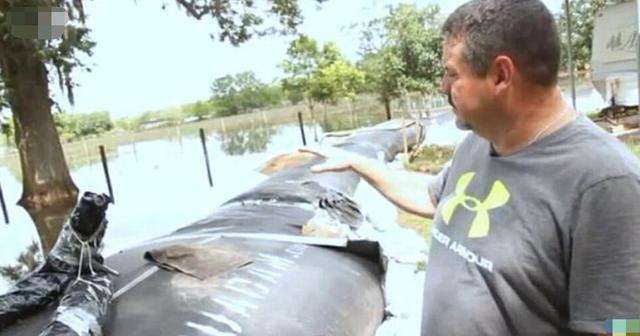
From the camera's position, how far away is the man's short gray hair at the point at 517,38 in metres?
0.97

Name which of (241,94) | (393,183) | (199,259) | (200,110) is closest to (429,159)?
(199,259)

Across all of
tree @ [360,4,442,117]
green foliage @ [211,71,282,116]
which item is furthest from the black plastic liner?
green foliage @ [211,71,282,116]

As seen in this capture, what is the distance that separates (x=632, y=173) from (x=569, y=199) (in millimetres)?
95

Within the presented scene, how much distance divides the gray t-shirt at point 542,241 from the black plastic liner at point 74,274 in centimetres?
130

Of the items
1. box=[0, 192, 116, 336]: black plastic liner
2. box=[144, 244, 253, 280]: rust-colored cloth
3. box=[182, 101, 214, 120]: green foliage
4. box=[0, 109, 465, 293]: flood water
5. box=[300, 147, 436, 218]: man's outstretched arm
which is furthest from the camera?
box=[182, 101, 214, 120]: green foliage

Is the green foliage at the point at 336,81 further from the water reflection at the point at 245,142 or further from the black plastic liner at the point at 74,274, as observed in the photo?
the black plastic liner at the point at 74,274

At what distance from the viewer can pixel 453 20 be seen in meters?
1.09

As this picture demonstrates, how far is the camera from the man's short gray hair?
3.19 ft

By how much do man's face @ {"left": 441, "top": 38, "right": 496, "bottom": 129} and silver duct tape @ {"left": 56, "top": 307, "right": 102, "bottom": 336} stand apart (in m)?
1.28

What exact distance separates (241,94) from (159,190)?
2842 centimetres

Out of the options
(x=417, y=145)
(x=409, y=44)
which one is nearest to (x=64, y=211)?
(x=417, y=145)

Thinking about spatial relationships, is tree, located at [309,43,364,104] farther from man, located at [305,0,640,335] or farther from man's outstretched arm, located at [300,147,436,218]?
man, located at [305,0,640,335]

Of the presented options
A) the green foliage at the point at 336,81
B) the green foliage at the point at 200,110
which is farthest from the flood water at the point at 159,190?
the green foliage at the point at 200,110

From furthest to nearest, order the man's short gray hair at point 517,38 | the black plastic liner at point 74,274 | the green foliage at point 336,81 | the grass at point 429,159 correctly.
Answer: the green foliage at point 336,81, the grass at point 429,159, the black plastic liner at point 74,274, the man's short gray hair at point 517,38
